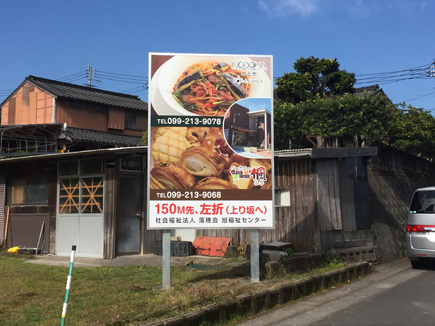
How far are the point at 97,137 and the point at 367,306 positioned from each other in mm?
22524

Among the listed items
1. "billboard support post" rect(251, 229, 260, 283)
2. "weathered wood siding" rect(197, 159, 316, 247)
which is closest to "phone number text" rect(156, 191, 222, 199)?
"billboard support post" rect(251, 229, 260, 283)

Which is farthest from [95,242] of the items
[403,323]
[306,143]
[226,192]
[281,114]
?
[306,143]

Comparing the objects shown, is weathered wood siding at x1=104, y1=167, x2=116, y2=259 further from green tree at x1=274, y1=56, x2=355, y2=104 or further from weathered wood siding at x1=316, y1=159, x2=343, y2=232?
green tree at x1=274, y1=56, x2=355, y2=104

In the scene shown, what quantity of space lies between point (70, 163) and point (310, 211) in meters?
7.62

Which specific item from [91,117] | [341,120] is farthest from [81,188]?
[91,117]

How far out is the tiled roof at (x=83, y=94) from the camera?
93.1 feet

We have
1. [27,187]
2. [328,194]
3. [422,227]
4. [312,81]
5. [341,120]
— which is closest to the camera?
[422,227]

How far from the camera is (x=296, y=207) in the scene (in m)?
11.9

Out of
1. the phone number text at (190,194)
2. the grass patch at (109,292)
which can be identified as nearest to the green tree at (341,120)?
the grass patch at (109,292)

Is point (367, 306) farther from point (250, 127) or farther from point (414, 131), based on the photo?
point (414, 131)

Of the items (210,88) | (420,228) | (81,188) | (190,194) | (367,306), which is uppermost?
(210,88)

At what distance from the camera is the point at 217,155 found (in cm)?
789

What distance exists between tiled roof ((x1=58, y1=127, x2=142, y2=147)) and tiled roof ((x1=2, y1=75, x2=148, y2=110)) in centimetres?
248

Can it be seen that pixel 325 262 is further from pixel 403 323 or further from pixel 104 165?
pixel 104 165
